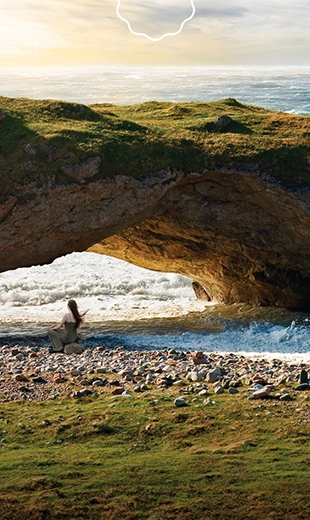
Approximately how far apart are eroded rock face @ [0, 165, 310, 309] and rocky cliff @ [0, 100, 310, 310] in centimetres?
3

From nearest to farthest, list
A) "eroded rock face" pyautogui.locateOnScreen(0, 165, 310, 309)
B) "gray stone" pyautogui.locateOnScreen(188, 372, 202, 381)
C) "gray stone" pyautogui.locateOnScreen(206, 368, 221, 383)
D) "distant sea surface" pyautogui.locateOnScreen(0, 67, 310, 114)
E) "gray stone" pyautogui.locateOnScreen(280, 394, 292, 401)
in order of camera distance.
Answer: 1. "gray stone" pyautogui.locateOnScreen(280, 394, 292, 401)
2. "gray stone" pyautogui.locateOnScreen(206, 368, 221, 383)
3. "gray stone" pyautogui.locateOnScreen(188, 372, 202, 381)
4. "eroded rock face" pyautogui.locateOnScreen(0, 165, 310, 309)
5. "distant sea surface" pyautogui.locateOnScreen(0, 67, 310, 114)

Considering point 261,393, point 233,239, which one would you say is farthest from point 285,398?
point 233,239

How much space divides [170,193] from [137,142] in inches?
68.1

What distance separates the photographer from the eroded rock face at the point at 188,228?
1805cm

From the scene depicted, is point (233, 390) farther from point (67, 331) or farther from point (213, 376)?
point (67, 331)

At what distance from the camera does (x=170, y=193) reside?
19.6 meters

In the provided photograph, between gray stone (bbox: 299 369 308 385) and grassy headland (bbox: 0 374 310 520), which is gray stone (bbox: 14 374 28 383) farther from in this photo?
gray stone (bbox: 299 369 308 385)

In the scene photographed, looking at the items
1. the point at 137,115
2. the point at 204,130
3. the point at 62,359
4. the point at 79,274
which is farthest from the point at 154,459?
the point at 79,274

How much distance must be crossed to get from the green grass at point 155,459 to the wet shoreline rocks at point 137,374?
53 cm

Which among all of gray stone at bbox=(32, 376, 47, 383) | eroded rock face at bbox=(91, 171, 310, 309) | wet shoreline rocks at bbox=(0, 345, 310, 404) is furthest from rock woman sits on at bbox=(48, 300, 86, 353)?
eroded rock face at bbox=(91, 171, 310, 309)

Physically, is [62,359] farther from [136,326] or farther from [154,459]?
[154,459]

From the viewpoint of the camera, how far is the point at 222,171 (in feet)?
63.4

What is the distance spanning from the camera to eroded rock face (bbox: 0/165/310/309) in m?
18.0

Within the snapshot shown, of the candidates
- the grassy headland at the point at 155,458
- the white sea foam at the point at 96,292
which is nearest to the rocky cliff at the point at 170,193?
the white sea foam at the point at 96,292
